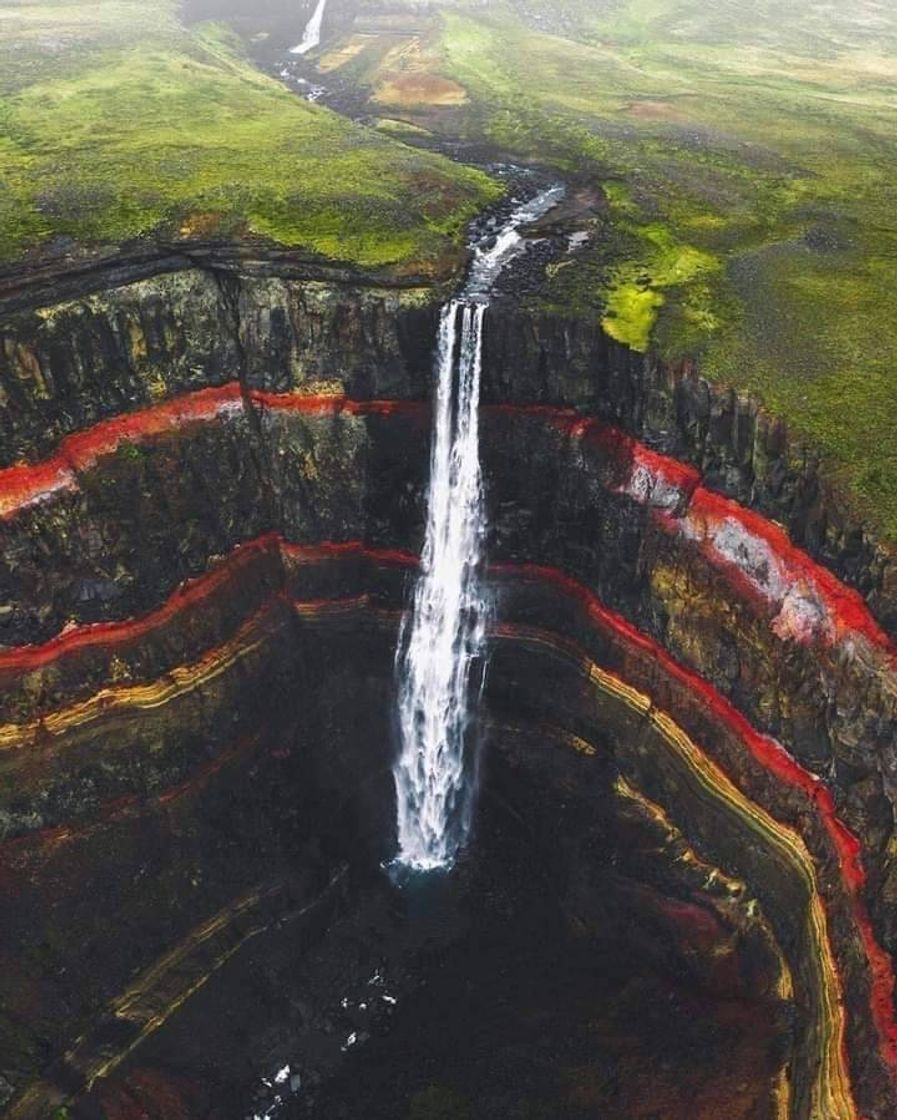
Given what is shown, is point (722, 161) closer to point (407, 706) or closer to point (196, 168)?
point (196, 168)

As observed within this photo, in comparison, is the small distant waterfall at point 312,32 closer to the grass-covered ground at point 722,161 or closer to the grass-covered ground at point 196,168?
the grass-covered ground at point 722,161

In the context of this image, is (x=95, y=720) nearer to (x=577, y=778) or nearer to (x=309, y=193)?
(x=577, y=778)

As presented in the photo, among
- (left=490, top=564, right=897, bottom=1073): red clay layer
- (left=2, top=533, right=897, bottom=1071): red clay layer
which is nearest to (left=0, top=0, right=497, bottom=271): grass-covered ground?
(left=2, top=533, right=897, bottom=1071): red clay layer

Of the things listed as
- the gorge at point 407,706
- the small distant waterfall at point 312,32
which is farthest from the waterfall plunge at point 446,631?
the small distant waterfall at point 312,32

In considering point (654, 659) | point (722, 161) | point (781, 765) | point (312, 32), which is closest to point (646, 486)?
point (654, 659)

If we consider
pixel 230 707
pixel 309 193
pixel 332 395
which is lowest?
pixel 230 707

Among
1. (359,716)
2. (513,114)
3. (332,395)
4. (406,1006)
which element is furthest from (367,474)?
(513,114)
